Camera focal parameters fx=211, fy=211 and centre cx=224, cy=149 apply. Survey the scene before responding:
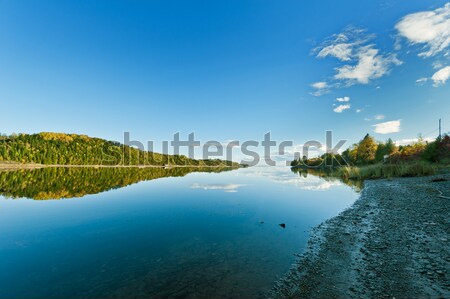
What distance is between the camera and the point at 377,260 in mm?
7535

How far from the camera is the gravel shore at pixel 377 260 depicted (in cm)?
589

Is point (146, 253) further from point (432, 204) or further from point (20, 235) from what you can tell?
point (432, 204)

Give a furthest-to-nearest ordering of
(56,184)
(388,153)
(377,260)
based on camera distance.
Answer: (388,153) < (56,184) < (377,260)

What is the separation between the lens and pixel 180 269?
Answer: 7.53 metres

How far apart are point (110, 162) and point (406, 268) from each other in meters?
220

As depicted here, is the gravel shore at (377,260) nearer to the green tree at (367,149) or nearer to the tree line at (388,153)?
the tree line at (388,153)

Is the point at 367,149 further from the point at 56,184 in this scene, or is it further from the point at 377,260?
the point at 56,184

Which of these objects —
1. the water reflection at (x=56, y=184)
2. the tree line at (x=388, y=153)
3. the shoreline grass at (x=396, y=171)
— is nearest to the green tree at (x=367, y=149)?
the tree line at (x=388, y=153)

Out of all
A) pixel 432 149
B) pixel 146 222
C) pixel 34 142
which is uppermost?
pixel 34 142

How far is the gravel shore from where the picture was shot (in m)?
5.89

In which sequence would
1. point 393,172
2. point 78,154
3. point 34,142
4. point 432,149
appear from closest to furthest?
1. point 393,172
2. point 432,149
3. point 34,142
4. point 78,154

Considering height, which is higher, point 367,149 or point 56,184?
point 367,149

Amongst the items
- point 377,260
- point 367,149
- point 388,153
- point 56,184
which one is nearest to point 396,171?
point 377,260

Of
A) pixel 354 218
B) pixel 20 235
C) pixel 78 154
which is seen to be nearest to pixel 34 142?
pixel 78 154
